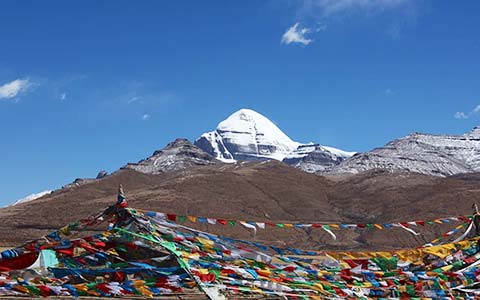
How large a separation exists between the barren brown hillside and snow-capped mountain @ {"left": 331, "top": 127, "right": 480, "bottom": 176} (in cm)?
4635

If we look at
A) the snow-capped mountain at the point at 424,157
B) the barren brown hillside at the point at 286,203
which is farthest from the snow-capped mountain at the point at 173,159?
the barren brown hillside at the point at 286,203

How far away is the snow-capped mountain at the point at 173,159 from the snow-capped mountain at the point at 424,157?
104ft

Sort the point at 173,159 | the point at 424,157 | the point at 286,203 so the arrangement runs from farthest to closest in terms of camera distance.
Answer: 1. the point at 424,157
2. the point at 173,159
3. the point at 286,203

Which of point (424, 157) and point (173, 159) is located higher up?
point (424, 157)

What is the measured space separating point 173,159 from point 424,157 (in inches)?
2413

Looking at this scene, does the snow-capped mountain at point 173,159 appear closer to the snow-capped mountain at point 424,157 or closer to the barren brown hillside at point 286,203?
the snow-capped mountain at point 424,157

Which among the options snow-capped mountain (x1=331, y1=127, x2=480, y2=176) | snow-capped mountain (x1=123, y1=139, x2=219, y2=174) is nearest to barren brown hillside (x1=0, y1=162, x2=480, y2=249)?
snow-capped mountain (x1=123, y1=139, x2=219, y2=174)

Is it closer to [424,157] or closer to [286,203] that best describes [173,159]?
[424,157]

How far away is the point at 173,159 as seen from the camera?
139000 millimetres

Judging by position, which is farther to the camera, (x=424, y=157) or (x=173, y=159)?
(x=424, y=157)

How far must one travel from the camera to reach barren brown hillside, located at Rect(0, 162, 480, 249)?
2527 inches

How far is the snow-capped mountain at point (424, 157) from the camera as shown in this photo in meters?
144

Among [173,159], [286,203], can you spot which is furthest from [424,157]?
[286,203]

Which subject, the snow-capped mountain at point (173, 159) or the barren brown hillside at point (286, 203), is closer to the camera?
the barren brown hillside at point (286, 203)
